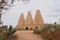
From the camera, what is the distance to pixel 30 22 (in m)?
4.14

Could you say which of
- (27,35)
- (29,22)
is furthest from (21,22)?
(27,35)

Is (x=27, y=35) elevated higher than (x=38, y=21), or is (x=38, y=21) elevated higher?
(x=38, y=21)

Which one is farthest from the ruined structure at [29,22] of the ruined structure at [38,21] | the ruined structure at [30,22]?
the ruined structure at [38,21]

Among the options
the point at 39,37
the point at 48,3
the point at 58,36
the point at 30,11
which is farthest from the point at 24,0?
the point at 58,36

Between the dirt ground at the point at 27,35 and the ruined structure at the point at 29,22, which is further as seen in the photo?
the ruined structure at the point at 29,22

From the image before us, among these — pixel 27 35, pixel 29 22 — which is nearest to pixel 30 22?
pixel 29 22

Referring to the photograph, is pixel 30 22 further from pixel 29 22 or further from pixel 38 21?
pixel 38 21

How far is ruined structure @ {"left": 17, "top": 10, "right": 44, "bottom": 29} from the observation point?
4117 mm

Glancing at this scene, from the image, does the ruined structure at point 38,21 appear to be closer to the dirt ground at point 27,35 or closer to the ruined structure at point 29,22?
the ruined structure at point 29,22

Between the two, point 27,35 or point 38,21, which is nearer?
point 27,35

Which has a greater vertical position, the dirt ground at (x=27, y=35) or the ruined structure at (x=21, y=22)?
the ruined structure at (x=21, y=22)

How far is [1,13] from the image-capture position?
4.30 m

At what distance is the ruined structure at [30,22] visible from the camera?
412cm

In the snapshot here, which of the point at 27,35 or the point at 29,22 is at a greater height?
the point at 29,22
